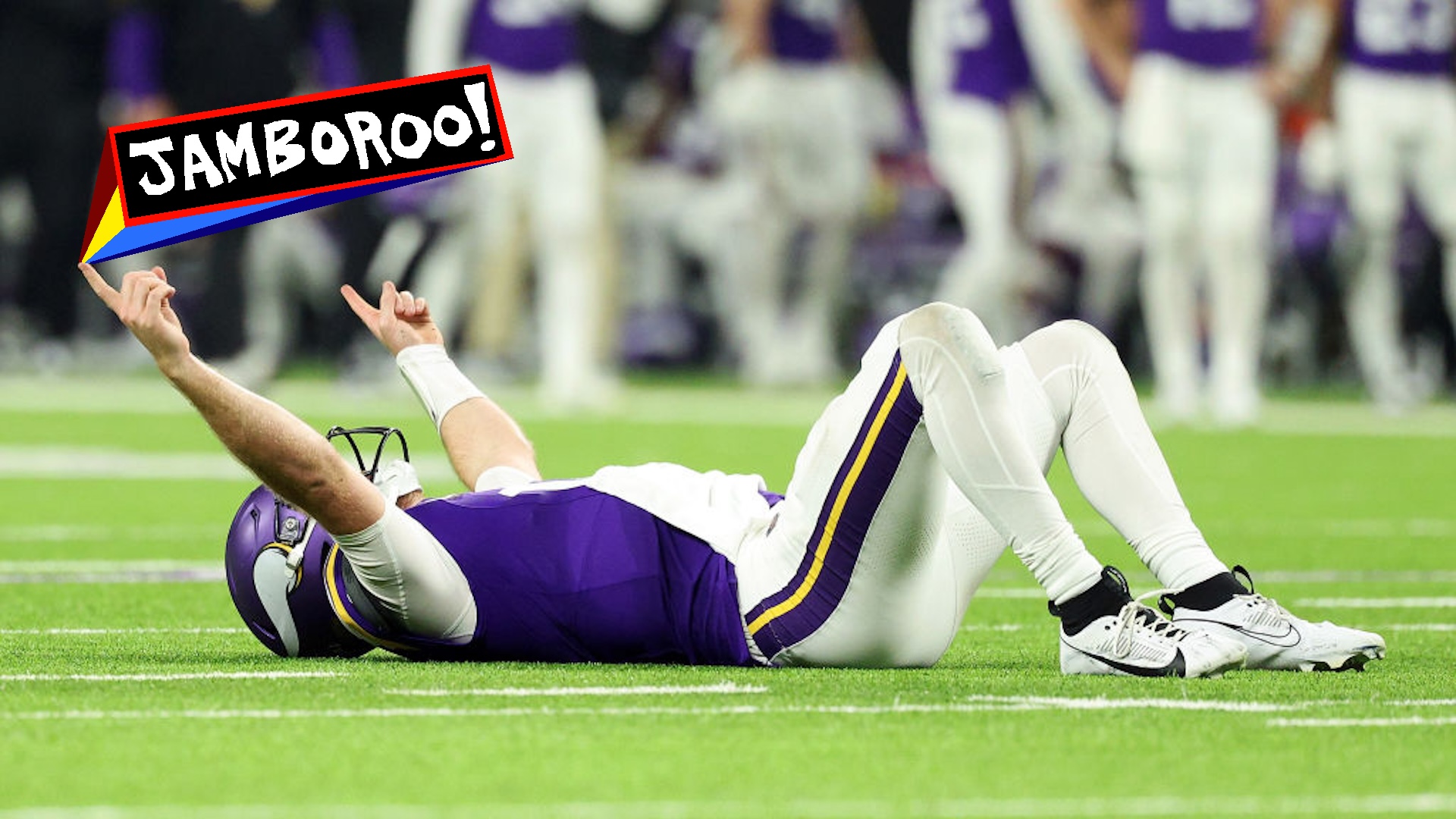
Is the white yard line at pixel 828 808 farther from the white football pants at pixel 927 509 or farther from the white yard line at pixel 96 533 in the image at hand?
the white yard line at pixel 96 533

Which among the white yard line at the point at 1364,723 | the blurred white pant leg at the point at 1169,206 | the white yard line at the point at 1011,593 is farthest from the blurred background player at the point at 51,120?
the white yard line at the point at 1364,723

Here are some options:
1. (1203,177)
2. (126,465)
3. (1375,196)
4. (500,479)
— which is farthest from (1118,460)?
(1375,196)

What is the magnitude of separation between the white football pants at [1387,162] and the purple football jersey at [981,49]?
6.17 feet

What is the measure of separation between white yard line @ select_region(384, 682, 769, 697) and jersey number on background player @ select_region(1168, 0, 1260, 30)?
379 inches

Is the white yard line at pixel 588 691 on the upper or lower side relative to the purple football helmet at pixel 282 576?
lower

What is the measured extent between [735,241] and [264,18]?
347cm

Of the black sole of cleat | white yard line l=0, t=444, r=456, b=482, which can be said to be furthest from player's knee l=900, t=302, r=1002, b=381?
white yard line l=0, t=444, r=456, b=482

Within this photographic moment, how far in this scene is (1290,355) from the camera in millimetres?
19109

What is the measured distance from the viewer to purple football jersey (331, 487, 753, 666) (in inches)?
199

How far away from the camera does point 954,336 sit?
4750 millimetres

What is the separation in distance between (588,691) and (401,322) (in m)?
1.18

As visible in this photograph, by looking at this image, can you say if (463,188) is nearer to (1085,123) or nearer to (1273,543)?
(1085,123)

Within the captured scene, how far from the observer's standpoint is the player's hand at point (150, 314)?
15.0 ft

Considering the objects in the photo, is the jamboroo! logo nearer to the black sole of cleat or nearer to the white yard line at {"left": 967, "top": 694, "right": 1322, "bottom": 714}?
the white yard line at {"left": 967, "top": 694, "right": 1322, "bottom": 714}
